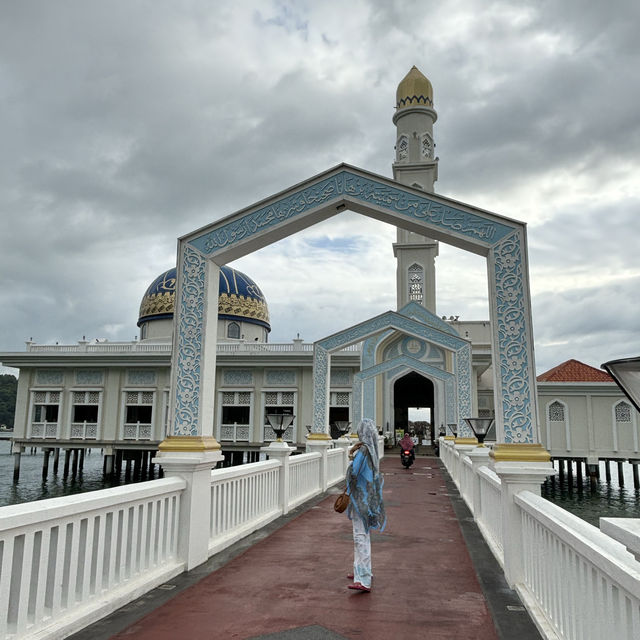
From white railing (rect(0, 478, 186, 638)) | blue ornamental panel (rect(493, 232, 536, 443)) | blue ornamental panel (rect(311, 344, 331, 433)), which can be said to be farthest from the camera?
blue ornamental panel (rect(311, 344, 331, 433))

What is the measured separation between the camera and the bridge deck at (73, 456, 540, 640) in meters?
3.47

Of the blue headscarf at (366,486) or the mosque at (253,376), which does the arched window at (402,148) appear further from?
the blue headscarf at (366,486)

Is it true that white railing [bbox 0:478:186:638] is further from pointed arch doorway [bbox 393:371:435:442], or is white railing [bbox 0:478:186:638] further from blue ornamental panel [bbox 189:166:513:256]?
pointed arch doorway [bbox 393:371:435:442]

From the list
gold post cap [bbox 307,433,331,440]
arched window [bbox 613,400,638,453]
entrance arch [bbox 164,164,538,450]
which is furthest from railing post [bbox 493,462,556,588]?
arched window [bbox 613,400,638,453]

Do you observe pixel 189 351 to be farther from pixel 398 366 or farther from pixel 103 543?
pixel 398 366

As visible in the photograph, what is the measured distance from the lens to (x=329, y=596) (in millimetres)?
4125

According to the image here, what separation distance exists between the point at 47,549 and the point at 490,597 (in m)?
2.99

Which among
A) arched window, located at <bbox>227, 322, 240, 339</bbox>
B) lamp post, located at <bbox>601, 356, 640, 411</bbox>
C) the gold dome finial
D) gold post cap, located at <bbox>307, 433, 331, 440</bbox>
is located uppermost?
the gold dome finial

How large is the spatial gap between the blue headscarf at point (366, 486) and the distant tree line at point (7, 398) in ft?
234

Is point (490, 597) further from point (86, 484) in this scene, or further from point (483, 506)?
point (86, 484)

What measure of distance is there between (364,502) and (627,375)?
299cm

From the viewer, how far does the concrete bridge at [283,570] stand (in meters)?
2.79

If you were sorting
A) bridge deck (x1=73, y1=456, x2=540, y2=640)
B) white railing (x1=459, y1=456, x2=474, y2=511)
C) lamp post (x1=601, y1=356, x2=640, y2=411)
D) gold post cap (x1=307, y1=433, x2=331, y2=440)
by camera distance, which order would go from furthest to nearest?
gold post cap (x1=307, y1=433, x2=331, y2=440) < white railing (x1=459, y1=456, x2=474, y2=511) < bridge deck (x1=73, y1=456, x2=540, y2=640) < lamp post (x1=601, y1=356, x2=640, y2=411)

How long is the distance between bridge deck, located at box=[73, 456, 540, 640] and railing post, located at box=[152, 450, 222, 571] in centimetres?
17
